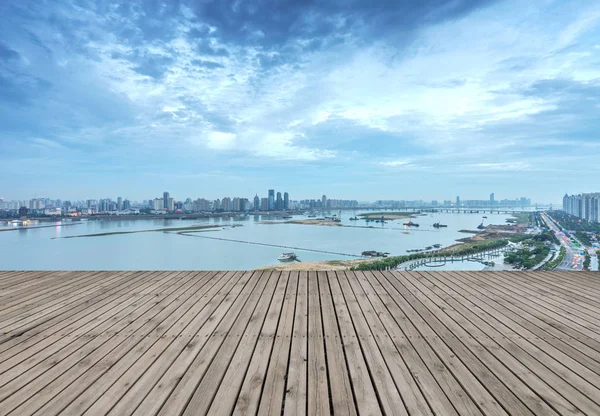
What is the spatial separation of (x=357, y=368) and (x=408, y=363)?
0.26m

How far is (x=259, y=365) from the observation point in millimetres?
1196

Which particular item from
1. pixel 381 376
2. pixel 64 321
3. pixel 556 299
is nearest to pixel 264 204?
pixel 64 321

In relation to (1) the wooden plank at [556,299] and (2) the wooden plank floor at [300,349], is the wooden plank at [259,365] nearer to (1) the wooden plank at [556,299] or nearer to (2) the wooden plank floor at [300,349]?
(2) the wooden plank floor at [300,349]

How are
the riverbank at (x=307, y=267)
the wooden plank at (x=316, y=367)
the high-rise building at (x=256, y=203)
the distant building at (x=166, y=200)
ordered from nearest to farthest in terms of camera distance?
the wooden plank at (x=316, y=367)
the riverbank at (x=307, y=267)
the distant building at (x=166, y=200)
the high-rise building at (x=256, y=203)

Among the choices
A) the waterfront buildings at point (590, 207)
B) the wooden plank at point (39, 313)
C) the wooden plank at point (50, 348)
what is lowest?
the wooden plank at point (39, 313)

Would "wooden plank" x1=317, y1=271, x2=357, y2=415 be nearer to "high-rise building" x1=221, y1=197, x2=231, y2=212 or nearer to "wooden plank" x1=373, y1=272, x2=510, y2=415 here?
"wooden plank" x1=373, y1=272, x2=510, y2=415

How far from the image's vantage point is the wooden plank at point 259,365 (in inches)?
36.4

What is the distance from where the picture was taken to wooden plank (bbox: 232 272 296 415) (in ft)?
3.04

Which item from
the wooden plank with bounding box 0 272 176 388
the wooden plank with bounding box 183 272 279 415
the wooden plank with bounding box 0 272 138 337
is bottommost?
the wooden plank with bounding box 0 272 138 337

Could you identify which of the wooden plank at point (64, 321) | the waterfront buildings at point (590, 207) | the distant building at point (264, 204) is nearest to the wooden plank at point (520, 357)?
the wooden plank at point (64, 321)

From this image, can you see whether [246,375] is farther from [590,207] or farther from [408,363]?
[590,207]

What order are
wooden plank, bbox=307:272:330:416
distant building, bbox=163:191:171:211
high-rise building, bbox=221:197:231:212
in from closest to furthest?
wooden plank, bbox=307:272:330:416 < distant building, bbox=163:191:171:211 < high-rise building, bbox=221:197:231:212

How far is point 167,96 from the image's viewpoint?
52.1 feet

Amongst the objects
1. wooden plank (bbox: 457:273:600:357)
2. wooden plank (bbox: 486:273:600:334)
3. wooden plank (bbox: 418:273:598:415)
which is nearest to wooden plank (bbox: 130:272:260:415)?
wooden plank (bbox: 418:273:598:415)
